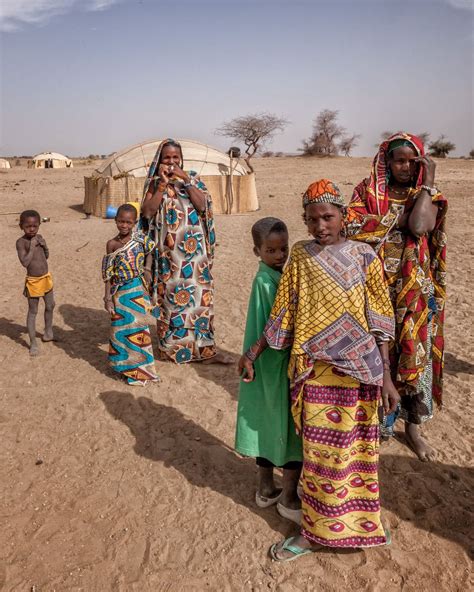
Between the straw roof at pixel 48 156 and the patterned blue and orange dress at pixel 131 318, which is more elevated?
the straw roof at pixel 48 156

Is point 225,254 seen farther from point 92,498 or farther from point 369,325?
point 369,325

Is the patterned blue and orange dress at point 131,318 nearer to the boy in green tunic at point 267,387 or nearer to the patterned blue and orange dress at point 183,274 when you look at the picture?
the patterned blue and orange dress at point 183,274

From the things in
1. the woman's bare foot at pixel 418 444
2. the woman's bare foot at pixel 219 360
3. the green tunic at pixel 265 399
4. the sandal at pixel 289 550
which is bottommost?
the sandal at pixel 289 550

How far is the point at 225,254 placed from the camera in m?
8.51

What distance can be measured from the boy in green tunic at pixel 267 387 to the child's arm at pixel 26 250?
3114 mm

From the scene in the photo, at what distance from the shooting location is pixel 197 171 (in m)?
12.4

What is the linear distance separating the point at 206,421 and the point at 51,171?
2496 centimetres

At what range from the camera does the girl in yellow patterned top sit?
1.92 meters

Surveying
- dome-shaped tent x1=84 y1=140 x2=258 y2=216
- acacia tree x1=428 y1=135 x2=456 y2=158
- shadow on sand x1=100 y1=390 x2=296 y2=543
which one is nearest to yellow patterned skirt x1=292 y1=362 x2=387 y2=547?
shadow on sand x1=100 y1=390 x2=296 y2=543

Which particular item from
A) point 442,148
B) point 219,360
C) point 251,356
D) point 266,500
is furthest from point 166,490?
point 442,148

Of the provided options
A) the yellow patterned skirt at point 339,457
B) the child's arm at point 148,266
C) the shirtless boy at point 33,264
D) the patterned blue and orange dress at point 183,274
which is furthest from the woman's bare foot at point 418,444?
the shirtless boy at point 33,264

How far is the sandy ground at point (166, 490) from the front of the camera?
2.20 m

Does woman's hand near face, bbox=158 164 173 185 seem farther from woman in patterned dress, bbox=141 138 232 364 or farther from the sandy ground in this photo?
the sandy ground

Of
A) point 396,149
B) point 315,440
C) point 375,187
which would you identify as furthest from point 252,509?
point 396,149
